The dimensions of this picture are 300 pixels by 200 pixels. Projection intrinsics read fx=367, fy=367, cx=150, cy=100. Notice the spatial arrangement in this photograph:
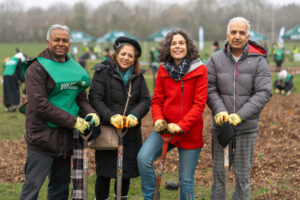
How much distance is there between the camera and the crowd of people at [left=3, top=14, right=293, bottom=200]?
3.44 metres

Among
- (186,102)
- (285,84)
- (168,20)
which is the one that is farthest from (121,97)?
(168,20)

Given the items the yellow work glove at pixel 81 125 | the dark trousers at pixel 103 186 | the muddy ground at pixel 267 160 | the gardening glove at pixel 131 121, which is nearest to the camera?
the yellow work glove at pixel 81 125

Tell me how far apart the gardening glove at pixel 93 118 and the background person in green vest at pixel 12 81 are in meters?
8.92

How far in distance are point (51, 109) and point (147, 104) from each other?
1.08 meters

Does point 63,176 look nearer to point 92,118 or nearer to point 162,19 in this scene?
point 92,118

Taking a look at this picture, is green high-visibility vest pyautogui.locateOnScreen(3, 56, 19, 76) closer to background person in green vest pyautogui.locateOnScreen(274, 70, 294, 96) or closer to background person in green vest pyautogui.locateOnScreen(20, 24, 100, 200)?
background person in green vest pyautogui.locateOnScreen(20, 24, 100, 200)

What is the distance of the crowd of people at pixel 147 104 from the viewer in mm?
3436

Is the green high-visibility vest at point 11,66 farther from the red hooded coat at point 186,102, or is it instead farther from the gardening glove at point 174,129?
the gardening glove at point 174,129

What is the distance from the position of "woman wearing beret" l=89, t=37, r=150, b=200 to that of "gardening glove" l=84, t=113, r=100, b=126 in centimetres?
15

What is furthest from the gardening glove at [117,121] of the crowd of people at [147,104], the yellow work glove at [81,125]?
the yellow work glove at [81,125]

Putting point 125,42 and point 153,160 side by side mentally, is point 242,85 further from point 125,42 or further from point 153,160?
point 125,42

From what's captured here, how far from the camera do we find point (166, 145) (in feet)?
12.0

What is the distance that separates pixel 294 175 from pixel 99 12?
7887 centimetres

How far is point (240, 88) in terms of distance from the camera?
12.0ft
